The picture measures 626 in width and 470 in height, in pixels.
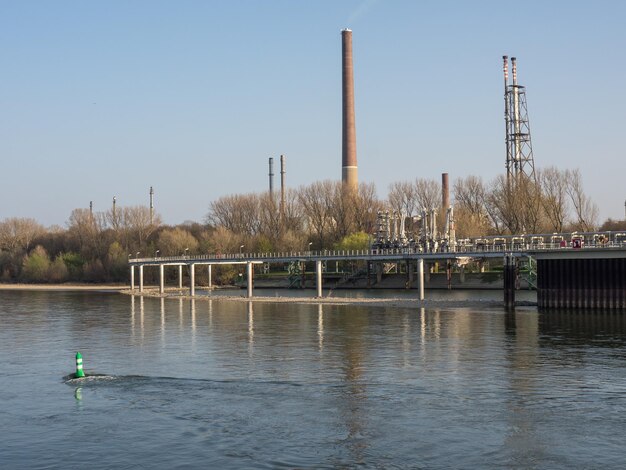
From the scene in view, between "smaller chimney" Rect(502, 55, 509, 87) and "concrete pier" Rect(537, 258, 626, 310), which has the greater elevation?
"smaller chimney" Rect(502, 55, 509, 87)

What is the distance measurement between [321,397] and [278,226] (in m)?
132

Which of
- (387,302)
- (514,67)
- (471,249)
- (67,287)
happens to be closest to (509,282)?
(387,302)

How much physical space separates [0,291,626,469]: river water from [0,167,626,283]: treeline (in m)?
70.2

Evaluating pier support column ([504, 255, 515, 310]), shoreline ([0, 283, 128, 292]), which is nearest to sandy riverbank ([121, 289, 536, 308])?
pier support column ([504, 255, 515, 310])

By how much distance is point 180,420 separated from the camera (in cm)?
3078

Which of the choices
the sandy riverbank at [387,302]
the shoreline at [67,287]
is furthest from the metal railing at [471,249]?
the shoreline at [67,287]

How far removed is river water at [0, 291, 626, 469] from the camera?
26.2m

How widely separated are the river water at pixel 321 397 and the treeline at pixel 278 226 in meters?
70.2

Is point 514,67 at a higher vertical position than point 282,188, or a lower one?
higher

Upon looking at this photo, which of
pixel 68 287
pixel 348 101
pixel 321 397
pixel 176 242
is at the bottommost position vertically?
pixel 321 397

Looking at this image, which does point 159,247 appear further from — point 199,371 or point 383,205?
point 199,371

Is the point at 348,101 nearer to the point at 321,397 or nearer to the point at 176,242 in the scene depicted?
the point at 176,242

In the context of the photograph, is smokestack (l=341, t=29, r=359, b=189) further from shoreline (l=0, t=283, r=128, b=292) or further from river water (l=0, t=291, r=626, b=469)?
river water (l=0, t=291, r=626, b=469)

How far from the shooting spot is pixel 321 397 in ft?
113
